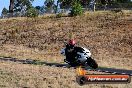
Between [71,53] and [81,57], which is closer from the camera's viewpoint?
[81,57]

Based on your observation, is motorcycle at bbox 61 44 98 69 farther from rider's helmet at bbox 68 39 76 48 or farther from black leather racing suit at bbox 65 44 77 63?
rider's helmet at bbox 68 39 76 48

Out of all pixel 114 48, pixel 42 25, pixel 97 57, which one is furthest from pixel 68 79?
pixel 42 25

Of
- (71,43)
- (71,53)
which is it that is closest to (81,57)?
(71,53)

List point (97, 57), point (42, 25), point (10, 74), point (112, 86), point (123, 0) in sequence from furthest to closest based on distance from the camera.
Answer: point (123, 0), point (42, 25), point (97, 57), point (10, 74), point (112, 86)

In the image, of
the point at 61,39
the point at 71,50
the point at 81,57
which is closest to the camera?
the point at 81,57

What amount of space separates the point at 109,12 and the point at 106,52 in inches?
788

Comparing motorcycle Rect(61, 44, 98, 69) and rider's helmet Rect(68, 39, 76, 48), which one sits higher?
rider's helmet Rect(68, 39, 76, 48)

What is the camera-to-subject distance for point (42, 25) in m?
62.9

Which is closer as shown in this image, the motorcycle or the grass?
the motorcycle

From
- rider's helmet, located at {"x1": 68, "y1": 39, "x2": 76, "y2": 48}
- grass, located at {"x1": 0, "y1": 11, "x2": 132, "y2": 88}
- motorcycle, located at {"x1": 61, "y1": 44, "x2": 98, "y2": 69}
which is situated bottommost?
grass, located at {"x1": 0, "y1": 11, "x2": 132, "y2": 88}

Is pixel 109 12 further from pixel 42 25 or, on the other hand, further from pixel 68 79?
pixel 68 79

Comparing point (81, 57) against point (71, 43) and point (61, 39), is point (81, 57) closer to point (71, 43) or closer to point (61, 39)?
point (71, 43)

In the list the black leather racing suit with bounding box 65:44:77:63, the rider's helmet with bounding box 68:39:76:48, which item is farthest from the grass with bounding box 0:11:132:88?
the rider's helmet with bounding box 68:39:76:48

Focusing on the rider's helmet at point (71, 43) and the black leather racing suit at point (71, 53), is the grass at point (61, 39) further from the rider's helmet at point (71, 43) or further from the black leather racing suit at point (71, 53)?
the rider's helmet at point (71, 43)
